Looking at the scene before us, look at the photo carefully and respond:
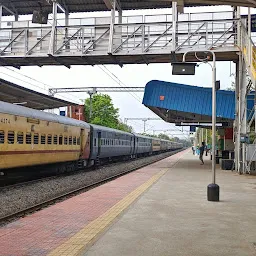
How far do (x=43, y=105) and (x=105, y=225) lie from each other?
1762cm

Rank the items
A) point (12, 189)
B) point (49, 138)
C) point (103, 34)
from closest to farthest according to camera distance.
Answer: point (12, 189), point (49, 138), point (103, 34)

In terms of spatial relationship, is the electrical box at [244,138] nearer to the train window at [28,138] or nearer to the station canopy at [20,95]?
the station canopy at [20,95]

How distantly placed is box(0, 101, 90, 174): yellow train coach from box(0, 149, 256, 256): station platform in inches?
134

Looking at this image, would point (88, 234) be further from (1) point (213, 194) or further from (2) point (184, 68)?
(2) point (184, 68)

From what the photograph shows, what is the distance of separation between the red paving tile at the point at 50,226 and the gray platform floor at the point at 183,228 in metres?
0.73

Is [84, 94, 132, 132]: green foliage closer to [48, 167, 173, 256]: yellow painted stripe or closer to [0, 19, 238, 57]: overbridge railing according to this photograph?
[0, 19, 238, 57]: overbridge railing

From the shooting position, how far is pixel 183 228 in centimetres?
730

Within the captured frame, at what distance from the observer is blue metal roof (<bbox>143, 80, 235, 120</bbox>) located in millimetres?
24938

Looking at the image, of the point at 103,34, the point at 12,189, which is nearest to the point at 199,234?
the point at 12,189

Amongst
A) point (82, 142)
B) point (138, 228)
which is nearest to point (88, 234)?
point (138, 228)

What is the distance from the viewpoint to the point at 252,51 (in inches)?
693

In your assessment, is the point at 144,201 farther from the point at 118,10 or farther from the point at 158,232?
the point at 118,10

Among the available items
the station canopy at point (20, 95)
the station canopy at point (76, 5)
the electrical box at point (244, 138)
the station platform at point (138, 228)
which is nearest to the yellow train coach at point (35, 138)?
the station canopy at point (20, 95)

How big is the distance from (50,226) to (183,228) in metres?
2.58
